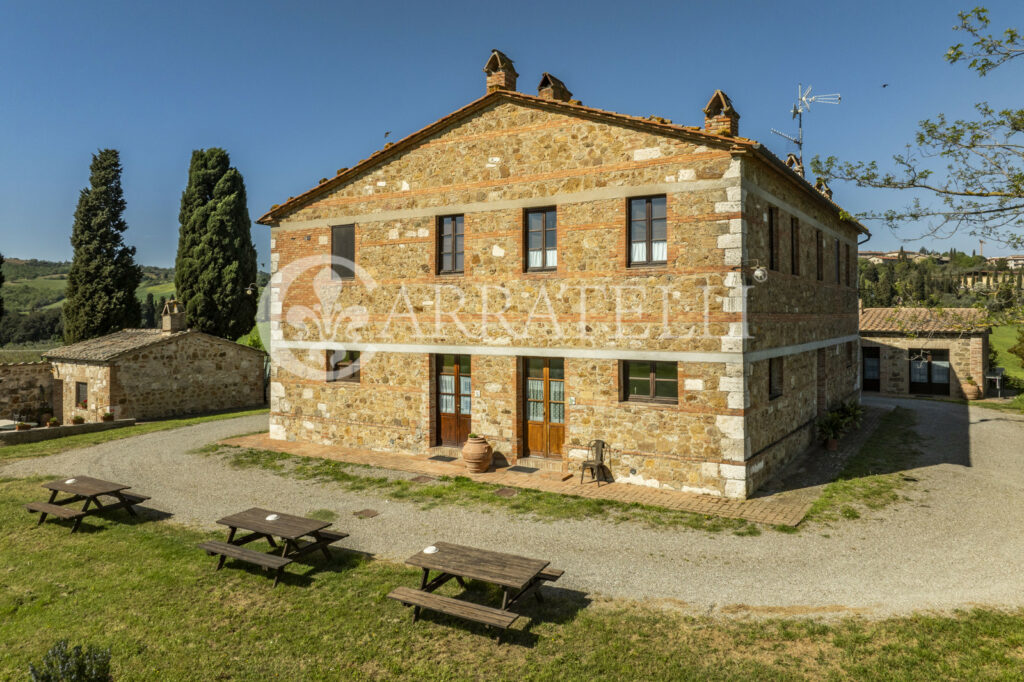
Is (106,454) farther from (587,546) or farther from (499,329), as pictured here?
(587,546)

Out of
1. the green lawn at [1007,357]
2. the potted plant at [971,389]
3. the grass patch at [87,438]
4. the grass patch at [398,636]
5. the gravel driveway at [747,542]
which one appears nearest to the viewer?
the grass patch at [398,636]

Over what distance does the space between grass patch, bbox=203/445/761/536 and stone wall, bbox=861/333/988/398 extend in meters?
18.3

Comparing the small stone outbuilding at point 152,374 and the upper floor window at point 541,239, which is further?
the small stone outbuilding at point 152,374

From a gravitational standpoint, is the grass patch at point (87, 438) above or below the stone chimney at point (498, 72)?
below

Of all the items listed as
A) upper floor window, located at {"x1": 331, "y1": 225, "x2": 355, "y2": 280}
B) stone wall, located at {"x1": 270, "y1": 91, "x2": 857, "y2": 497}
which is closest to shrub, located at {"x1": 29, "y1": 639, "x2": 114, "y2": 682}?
stone wall, located at {"x1": 270, "y1": 91, "x2": 857, "y2": 497}

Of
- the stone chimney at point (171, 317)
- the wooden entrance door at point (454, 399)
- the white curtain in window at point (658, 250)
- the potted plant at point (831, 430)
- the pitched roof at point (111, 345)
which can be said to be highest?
the white curtain in window at point (658, 250)

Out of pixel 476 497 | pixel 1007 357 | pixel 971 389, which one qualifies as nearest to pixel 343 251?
pixel 476 497

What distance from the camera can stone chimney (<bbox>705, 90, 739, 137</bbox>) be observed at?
1149 cm

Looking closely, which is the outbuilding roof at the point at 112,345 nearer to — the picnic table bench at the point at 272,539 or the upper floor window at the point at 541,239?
the picnic table bench at the point at 272,539

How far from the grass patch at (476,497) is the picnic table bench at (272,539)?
9.11ft

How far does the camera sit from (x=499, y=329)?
13.6 metres

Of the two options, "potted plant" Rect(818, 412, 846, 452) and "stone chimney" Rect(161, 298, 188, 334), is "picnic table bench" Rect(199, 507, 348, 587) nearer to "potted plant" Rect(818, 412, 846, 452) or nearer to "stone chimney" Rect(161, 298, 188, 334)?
"potted plant" Rect(818, 412, 846, 452)

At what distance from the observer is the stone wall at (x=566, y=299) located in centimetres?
1135

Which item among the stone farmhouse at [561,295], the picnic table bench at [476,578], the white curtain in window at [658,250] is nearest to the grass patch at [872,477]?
the stone farmhouse at [561,295]
